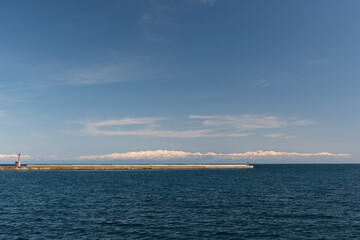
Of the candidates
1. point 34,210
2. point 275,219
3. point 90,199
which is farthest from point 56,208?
point 275,219

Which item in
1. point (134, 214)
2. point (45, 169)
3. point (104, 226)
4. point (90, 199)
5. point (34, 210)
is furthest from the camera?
point (45, 169)

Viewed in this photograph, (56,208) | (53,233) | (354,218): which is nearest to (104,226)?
(53,233)

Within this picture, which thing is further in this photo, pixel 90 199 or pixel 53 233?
pixel 90 199

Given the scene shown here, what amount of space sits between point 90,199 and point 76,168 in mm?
133837

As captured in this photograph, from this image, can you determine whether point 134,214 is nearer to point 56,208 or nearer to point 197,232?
point 197,232

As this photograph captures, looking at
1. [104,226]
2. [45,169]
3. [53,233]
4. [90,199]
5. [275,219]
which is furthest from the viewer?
[45,169]

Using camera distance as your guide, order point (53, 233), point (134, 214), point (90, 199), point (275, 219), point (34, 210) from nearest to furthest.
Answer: point (53, 233), point (275, 219), point (134, 214), point (34, 210), point (90, 199)

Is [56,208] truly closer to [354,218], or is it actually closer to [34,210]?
[34,210]

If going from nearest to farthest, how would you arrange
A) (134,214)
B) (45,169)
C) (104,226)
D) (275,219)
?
(104,226), (275,219), (134,214), (45,169)

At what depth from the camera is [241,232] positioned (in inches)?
1153

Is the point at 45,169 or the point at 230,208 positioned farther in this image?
the point at 45,169

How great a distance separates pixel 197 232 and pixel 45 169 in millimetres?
172117

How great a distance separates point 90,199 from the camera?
5094 centimetres

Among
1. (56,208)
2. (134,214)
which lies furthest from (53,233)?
(56,208)
